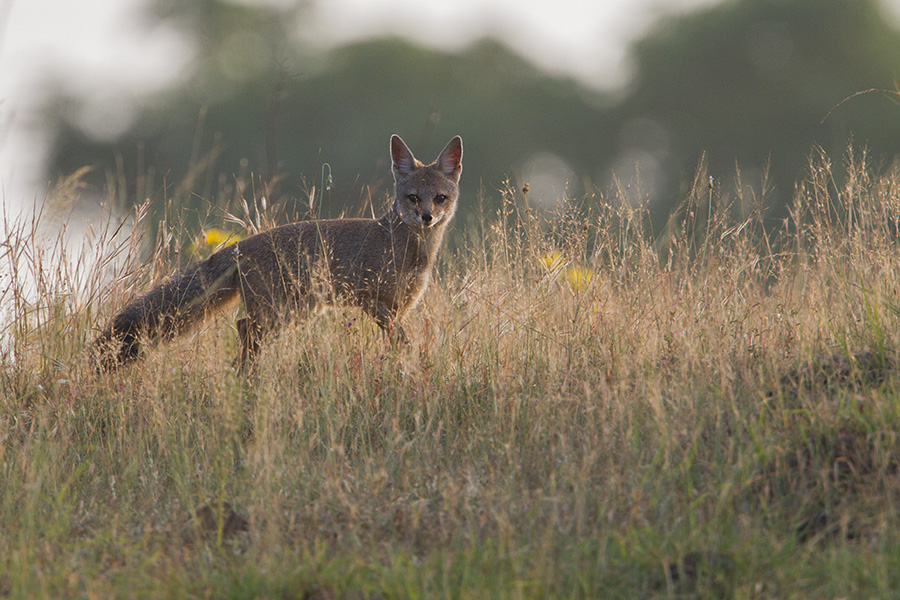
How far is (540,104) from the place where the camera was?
3195cm

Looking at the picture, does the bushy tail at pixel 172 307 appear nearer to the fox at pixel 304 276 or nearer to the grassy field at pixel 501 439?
the fox at pixel 304 276

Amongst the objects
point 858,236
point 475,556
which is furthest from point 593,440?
point 858,236

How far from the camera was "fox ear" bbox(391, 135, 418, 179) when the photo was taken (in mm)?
7414

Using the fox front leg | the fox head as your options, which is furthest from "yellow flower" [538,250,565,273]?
the fox head

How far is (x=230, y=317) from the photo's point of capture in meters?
6.77

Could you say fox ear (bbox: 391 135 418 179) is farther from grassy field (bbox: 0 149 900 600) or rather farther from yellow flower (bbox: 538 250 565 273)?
yellow flower (bbox: 538 250 565 273)

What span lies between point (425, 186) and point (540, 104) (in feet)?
84.0

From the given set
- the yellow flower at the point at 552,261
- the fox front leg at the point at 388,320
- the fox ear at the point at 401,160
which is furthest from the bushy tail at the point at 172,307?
the yellow flower at the point at 552,261

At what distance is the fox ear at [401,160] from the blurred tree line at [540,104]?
18.1 meters

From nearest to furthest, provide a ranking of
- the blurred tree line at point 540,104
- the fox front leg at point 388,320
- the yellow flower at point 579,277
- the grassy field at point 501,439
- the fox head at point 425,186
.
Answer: the grassy field at point 501,439 < the yellow flower at point 579,277 < the fox front leg at point 388,320 < the fox head at point 425,186 < the blurred tree line at point 540,104

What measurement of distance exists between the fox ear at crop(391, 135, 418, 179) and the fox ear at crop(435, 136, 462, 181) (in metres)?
0.21

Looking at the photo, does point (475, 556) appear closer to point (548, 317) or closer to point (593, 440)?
point (593, 440)

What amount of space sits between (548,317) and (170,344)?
2.23 m

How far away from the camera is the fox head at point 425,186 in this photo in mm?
6875
